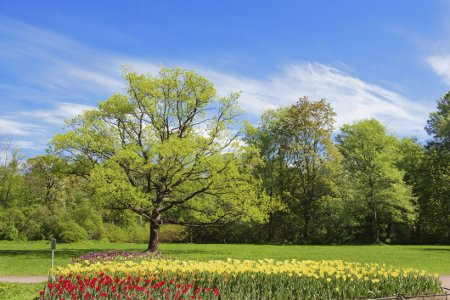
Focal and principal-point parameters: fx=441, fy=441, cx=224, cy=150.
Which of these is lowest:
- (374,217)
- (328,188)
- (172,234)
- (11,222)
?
(172,234)

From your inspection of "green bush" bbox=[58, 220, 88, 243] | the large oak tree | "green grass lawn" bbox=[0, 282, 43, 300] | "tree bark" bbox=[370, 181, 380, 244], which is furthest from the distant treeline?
"green grass lawn" bbox=[0, 282, 43, 300]

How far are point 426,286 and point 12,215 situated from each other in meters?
34.1

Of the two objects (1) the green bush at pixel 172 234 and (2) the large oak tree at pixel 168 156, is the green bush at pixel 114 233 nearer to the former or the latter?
(1) the green bush at pixel 172 234

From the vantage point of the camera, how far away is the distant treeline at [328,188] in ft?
132

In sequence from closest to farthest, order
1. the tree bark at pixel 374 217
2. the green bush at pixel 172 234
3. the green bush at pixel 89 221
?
the green bush at pixel 89 221, the tree bark at pixel 374 217, the green bush at pixel 172 234

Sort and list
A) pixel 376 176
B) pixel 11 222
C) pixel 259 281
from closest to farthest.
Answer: pixel 259 281 < pixel 11 222 < pixel 376 176

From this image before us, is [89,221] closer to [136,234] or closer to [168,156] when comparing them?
[136,234]

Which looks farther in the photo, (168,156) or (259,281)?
(168,156)

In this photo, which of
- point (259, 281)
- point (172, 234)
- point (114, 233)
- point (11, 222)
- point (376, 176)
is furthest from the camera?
point (172, 234)

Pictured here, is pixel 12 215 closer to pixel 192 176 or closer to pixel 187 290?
pixel 192 176

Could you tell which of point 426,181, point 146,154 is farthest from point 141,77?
point 426,181

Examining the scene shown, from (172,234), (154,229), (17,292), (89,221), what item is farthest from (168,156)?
(172,234)

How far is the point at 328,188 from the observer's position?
43062 mm

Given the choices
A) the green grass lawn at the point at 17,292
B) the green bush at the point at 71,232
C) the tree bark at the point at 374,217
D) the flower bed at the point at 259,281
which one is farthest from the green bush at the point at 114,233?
the flower bed at the point at 259,281
